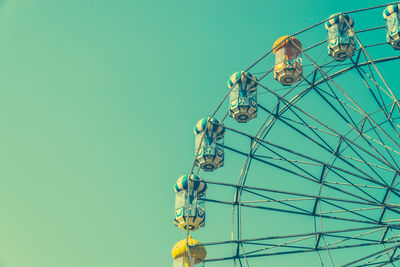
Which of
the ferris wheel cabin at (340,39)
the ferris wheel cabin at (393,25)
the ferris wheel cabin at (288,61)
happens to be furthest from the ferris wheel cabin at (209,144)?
the ferris wheel cabin at (393,25)

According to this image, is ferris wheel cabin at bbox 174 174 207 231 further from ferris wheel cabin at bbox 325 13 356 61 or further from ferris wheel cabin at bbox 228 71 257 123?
ferris wheel cabin at bbox 325 13 356 61

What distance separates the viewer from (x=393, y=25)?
22766 mm

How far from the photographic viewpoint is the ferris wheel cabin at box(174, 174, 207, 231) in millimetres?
22062

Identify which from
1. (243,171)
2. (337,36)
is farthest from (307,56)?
(243,171)

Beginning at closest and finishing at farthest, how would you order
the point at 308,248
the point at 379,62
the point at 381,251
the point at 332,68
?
the point at 381,251
the point at 308,248
the point at 379,62
the point at 332,68

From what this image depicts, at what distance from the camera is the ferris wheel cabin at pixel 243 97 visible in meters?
24.3

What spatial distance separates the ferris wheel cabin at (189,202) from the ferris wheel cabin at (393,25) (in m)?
8.51

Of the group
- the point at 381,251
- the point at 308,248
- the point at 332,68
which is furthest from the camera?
the point at 332,68

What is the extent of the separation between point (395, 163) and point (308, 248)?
416 centimetres

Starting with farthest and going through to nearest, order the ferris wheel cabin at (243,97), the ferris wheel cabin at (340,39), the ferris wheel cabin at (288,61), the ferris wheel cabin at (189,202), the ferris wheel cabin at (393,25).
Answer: the ferris wheel cabin at (243,97)
the ferris wheel cabin at (288,61)
the ferris wheel cabin at (340,39)
the ferris wheel cabin at (393,25)
the ferris wheel cabin at (189,202)

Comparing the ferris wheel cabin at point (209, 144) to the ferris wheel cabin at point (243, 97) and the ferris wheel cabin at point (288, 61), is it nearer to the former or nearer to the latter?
the ferris wheel cabin at point (243, 97)

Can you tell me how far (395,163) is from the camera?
21.4m

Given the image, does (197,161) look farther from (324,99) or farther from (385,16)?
(385,16)

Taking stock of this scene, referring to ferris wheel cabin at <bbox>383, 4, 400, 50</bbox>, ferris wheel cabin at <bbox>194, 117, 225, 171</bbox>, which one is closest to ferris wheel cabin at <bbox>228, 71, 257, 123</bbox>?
ferris wheel cabin at <bbox>194, 117, 225, 171</bbox>
